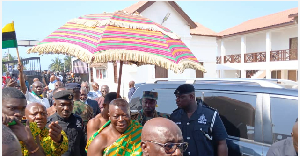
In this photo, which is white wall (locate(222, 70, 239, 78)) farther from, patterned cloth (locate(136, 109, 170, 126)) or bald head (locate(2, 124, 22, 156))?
bald head (locate(2, 124, 22, 156))

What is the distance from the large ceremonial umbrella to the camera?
2.53m

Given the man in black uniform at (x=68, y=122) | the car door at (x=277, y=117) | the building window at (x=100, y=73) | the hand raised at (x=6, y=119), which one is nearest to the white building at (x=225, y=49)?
the building window at (x=100, y=73)

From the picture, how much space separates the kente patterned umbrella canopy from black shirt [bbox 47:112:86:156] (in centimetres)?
91

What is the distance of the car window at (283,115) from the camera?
274 centimetres

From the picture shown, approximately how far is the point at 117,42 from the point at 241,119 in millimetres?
1833

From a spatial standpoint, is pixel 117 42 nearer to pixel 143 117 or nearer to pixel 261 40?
pixel 143 117

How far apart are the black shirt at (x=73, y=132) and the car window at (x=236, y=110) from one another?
1755 mm

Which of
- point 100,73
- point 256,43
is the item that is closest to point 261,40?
point 256,43

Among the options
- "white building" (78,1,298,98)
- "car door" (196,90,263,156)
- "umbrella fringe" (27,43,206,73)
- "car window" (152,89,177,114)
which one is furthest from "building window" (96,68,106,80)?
"umbrella fringe" (27,43,206,73)

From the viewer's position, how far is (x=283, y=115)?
2803 millimetres

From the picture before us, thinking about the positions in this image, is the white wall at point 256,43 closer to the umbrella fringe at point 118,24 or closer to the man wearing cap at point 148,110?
the man wearing cap at point 148,110

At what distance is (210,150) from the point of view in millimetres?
2854

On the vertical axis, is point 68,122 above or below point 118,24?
below

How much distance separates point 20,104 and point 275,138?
2606 millimetres
